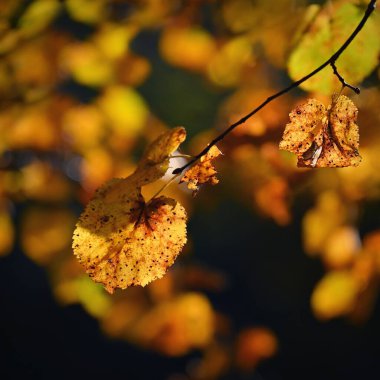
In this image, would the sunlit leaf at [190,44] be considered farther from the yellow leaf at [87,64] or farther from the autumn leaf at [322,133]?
the autumn leaf at [322,133]

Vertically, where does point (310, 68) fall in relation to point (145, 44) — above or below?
above

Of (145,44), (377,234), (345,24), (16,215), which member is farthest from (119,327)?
(145,44)

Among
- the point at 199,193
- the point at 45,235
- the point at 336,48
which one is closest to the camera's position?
the point at 336,48

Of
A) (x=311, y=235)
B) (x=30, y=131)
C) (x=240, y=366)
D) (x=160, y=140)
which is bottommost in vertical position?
(x=240, y=366)

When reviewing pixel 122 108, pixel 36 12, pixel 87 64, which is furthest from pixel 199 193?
pixel 36 12

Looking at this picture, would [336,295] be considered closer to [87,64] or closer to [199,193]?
[199,193]

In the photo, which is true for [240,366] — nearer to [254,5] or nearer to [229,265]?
[229,265]

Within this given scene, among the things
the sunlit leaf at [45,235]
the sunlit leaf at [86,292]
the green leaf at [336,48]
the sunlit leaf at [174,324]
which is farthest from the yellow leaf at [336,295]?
the sunlit leaf at [45,235]
